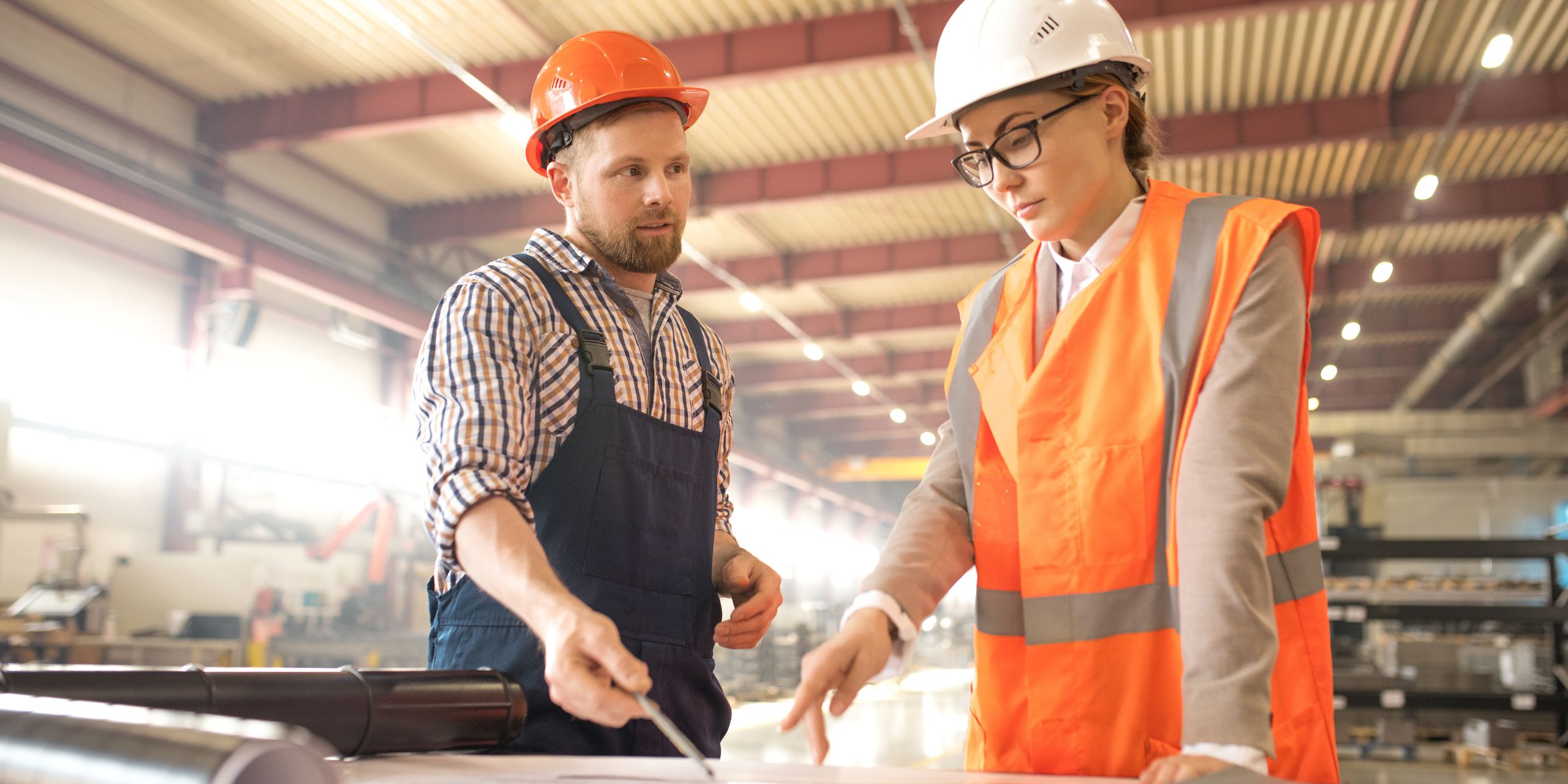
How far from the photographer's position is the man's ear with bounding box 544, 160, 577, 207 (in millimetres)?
2148

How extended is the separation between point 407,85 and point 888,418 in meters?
15.3

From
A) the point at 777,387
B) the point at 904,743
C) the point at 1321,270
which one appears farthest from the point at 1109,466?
the point at 777,387

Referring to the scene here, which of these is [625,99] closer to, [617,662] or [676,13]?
[617,662]

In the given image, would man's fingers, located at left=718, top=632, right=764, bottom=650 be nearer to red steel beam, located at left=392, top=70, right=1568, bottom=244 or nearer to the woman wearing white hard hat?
the woman wearing white hard hat

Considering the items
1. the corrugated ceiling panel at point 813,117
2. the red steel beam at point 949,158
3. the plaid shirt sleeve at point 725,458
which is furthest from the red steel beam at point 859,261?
the plaid shirt sleeve at point 725,458

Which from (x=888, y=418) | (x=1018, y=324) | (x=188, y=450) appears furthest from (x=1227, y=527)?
(x=888, y=418)

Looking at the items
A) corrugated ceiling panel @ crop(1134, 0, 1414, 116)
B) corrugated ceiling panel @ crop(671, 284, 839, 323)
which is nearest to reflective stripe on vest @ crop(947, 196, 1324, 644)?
corrugated ceiling panel @ crop(1134, 0, 1414, 116)

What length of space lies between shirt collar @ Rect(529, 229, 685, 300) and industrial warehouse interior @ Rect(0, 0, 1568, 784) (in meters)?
0.01

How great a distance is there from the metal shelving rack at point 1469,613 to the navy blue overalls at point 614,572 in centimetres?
806

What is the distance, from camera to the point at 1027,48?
157cm

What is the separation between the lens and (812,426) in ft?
78.3

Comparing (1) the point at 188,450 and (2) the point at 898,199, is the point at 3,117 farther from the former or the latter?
(2) the point at 898,199

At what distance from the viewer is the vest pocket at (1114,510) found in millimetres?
1442

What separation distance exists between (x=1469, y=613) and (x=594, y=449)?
337 inches
